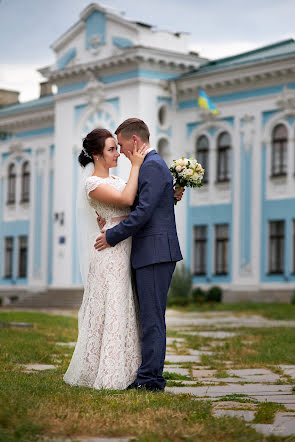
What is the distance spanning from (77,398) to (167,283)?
1.50m

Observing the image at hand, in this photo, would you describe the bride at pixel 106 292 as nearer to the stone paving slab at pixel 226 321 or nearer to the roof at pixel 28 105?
the stone paving slab at pixel 226 321

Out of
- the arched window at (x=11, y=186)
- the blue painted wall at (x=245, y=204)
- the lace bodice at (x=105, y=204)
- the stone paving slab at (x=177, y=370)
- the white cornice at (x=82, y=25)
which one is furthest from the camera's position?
the arched window at (x=11, y=186)

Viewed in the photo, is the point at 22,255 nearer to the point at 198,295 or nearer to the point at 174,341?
the point at 198,295

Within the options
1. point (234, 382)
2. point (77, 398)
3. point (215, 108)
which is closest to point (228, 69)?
point (215, 108)

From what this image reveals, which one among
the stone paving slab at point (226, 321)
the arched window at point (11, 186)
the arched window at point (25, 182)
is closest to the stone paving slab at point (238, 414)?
the stone paving slab at point (226, 321)

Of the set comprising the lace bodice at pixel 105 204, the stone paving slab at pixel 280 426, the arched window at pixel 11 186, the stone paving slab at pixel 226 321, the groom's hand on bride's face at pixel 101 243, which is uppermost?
the arched window at pixel 11 186

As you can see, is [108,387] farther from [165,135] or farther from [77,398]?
[165,135]

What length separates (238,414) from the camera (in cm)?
565

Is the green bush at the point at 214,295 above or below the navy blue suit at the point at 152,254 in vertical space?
below

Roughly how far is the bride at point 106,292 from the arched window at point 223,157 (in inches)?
1006

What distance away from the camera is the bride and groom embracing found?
7.03 meters

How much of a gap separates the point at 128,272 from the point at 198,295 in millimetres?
23736

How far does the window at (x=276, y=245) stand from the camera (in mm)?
31047

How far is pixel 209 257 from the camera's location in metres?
33.3
